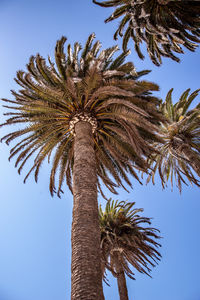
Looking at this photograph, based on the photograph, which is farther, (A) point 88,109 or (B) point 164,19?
(B) point 164,19

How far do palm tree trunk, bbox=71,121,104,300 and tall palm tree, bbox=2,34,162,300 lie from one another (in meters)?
0.03

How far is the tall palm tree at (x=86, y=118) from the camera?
22.4ft

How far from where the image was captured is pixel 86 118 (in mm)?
8469

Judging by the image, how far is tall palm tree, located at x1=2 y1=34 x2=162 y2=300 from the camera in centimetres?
683

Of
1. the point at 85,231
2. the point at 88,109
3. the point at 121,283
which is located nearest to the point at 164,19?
the point at 88,109

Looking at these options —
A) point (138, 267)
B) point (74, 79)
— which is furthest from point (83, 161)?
point (138, 267)

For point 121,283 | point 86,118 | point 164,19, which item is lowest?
point 121,283

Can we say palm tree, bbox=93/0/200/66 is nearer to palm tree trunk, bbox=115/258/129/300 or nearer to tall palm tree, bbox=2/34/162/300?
tall palm tree, bbox=2/34/162/300

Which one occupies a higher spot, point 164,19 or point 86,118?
point 164,19

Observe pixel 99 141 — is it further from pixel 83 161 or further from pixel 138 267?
pixel 138 267

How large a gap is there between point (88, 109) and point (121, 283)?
9.71 meters

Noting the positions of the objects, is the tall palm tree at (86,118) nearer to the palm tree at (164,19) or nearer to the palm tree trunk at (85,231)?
the palm tree trunk at (85,231)

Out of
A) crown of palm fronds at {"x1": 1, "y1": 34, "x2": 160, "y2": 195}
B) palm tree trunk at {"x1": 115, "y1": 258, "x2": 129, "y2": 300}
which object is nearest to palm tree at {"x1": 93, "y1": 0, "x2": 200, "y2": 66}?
crown of palm fronds at {"x1": 1, "y1": 34, "x2": 160, "y2": 195}

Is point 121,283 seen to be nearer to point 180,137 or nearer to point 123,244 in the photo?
point 123,244
